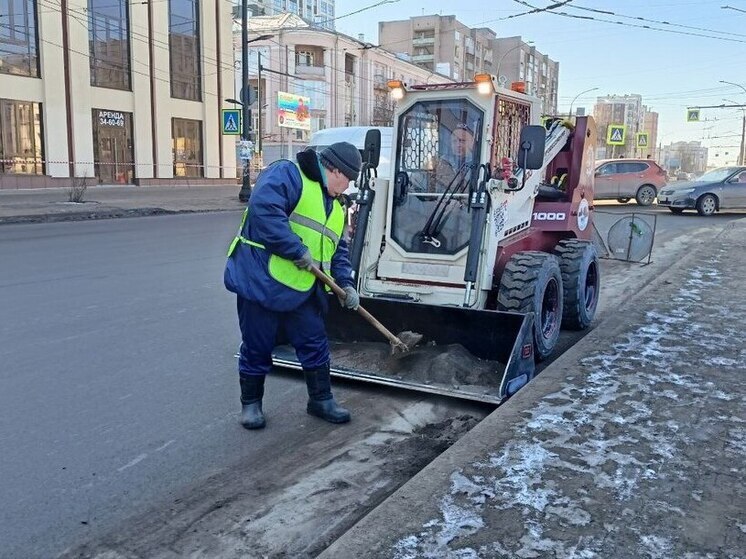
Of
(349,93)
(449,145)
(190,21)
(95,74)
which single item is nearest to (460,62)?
(349,93)

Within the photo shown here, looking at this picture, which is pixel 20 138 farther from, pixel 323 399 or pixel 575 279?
pixel 323 399

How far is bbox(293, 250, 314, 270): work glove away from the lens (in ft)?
12.8

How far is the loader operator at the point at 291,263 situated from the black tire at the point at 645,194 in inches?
926

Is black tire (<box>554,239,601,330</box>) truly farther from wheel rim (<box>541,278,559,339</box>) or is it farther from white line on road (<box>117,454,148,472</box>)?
white line on road (<box>117,454,148,472</box>)

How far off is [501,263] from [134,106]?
27630 mm

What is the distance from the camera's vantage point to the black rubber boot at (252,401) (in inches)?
167

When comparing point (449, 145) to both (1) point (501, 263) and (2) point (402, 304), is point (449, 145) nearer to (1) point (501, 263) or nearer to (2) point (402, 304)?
(1) point (501, 263)

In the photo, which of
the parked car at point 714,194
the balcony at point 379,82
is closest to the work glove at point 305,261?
the parked car at point 714,194

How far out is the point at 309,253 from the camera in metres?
3.97

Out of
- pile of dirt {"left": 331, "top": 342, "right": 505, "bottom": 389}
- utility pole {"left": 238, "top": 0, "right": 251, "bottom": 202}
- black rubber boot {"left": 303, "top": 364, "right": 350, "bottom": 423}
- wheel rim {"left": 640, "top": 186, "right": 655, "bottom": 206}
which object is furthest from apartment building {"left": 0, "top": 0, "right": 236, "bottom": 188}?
black rubber boot {"left": 303, "top": 364, "right": 350, "bottom": 423}

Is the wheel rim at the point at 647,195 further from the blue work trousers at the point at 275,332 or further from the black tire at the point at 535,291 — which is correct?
the blue work trousers at the point at 275,332

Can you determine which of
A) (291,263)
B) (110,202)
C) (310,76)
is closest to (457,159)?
(291,263)

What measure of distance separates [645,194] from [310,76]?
3587cm

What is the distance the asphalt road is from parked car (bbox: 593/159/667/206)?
19756 mm
